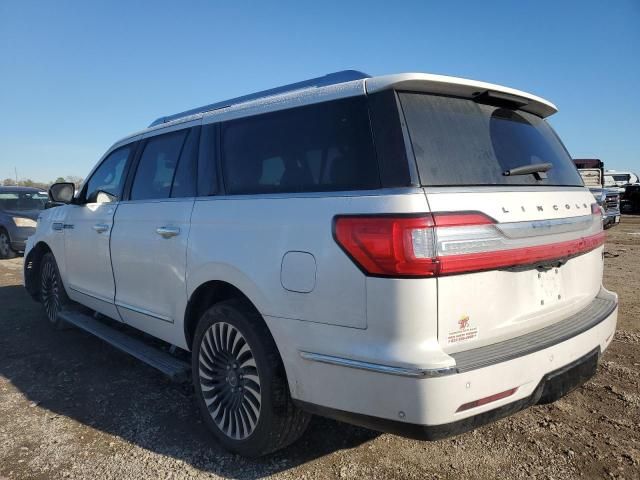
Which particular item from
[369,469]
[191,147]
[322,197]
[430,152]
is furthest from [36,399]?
[430,152]

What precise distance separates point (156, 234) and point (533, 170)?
2.41m

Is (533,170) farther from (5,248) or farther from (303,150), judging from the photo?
(5,248)

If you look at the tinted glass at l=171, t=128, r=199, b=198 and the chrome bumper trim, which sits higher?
the tinted glass at l=171, t=128, r=199, b=198

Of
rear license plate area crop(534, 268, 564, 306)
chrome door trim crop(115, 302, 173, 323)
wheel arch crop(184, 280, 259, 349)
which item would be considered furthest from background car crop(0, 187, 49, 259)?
rear license plate area crop(534, 268, 564, 306)

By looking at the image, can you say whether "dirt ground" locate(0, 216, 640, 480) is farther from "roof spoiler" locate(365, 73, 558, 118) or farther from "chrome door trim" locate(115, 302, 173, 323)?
"roof spoiler" locate(365, 73, 558, 118)

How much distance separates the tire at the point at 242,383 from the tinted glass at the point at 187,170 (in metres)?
0.89

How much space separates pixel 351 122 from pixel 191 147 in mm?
1451

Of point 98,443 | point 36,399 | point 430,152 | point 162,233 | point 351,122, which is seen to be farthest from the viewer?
point 36,399

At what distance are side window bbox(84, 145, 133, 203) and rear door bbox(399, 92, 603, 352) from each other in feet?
9.36

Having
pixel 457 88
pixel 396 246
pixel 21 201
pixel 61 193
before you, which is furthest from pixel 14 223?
pixel 396 246

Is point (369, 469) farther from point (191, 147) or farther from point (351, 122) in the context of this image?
point (191, 147)

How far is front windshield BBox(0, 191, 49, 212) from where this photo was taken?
12211 mm

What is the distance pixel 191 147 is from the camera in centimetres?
346

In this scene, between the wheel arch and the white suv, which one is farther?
the wheel arch
